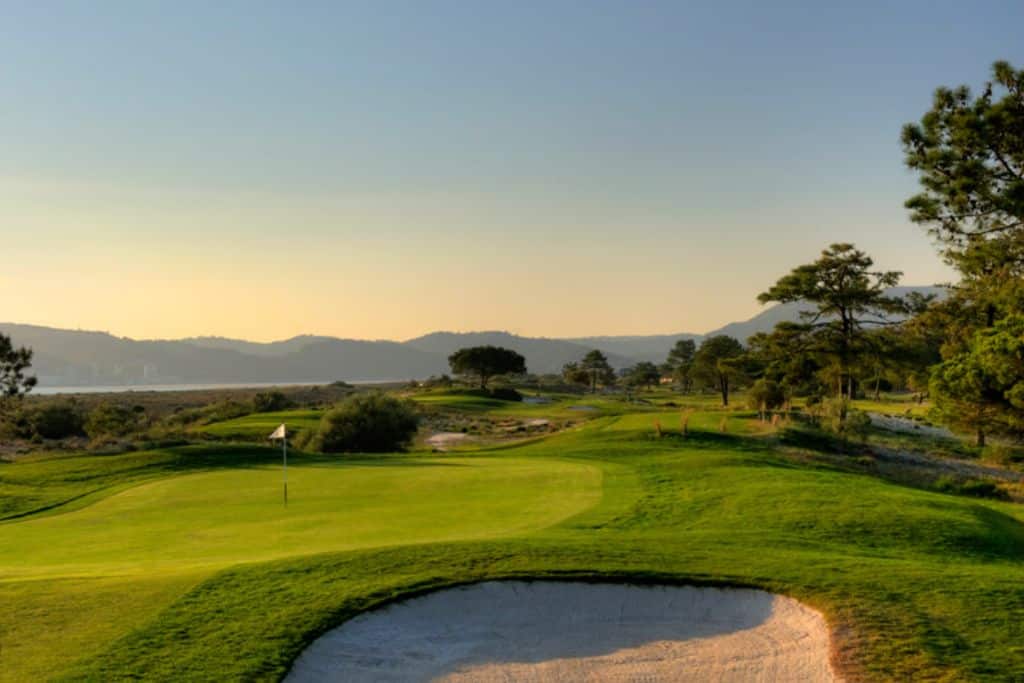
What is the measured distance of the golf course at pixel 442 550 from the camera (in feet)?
27.9

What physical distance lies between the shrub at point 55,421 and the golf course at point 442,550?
113 ft

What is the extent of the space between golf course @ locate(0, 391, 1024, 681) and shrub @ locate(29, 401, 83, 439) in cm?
3433

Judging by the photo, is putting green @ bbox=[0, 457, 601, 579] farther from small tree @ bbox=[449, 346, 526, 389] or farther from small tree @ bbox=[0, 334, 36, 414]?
small tree @ bbox=[449, 346, 526, 389]

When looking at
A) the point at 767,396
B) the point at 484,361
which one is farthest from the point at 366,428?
the point at 484,361

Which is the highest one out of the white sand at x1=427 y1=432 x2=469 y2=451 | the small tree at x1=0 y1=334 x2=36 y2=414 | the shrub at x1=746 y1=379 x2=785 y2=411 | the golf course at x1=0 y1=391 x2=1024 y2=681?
the small tree at x1=0 y1=334 x2=36 y2=414

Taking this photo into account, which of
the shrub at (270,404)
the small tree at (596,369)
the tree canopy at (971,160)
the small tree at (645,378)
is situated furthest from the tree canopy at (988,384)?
the small tree at (645,378)

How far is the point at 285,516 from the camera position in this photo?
59.2ft

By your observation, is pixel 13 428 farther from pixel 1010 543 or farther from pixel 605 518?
pixel 1010 543

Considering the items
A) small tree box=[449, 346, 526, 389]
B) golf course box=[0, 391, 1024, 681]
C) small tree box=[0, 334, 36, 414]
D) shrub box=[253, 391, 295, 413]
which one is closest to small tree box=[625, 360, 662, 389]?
small tree box=[449, 346, 526, 389]

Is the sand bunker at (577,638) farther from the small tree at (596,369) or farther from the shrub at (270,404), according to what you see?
the small tree at (596,369)

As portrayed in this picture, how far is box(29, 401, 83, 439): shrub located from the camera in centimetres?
5872

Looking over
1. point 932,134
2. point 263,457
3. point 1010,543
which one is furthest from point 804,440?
point 263,457

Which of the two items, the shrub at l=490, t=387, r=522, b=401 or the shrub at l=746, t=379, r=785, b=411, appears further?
the shrub at l=490, t=387, r=522, b=401

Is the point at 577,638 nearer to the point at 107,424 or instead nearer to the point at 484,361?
the point at 107,424
